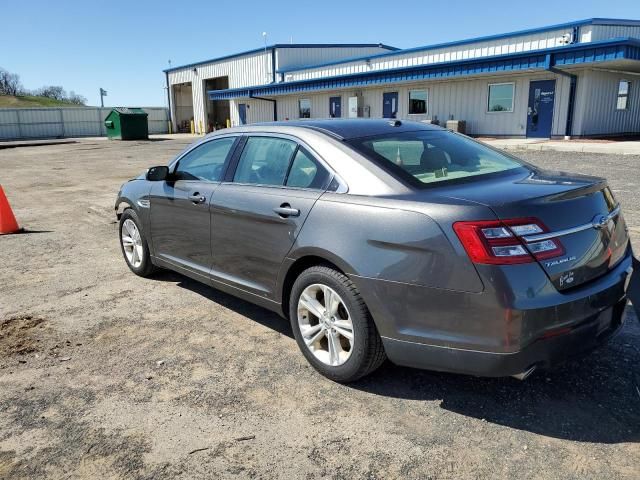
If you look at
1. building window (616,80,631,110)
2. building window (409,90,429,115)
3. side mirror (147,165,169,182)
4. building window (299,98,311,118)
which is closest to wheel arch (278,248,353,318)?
side mirror (147,165,169,182)

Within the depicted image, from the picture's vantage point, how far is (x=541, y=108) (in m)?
22.7

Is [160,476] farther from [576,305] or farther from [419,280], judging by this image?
[576,305]

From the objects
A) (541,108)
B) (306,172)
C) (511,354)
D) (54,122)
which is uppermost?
(541,108)

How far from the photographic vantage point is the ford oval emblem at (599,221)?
2934 millimetres

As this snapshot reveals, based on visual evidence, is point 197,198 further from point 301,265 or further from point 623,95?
point 623,95

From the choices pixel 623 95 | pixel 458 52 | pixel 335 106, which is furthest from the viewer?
pixel 335 106

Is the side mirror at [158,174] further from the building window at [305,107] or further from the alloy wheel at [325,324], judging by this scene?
the building window at [305,107]

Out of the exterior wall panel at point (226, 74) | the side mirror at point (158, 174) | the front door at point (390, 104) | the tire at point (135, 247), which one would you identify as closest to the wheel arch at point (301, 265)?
the side mirror at point (158, 174)

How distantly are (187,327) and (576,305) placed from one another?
288 cm

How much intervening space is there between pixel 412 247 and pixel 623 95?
2499 centimetres

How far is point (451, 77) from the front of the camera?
24344 millimetres

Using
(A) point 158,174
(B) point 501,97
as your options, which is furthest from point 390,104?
(A) point 158,174

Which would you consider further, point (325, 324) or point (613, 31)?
point (613, 31)

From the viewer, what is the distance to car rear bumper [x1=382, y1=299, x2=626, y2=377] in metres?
2.67
